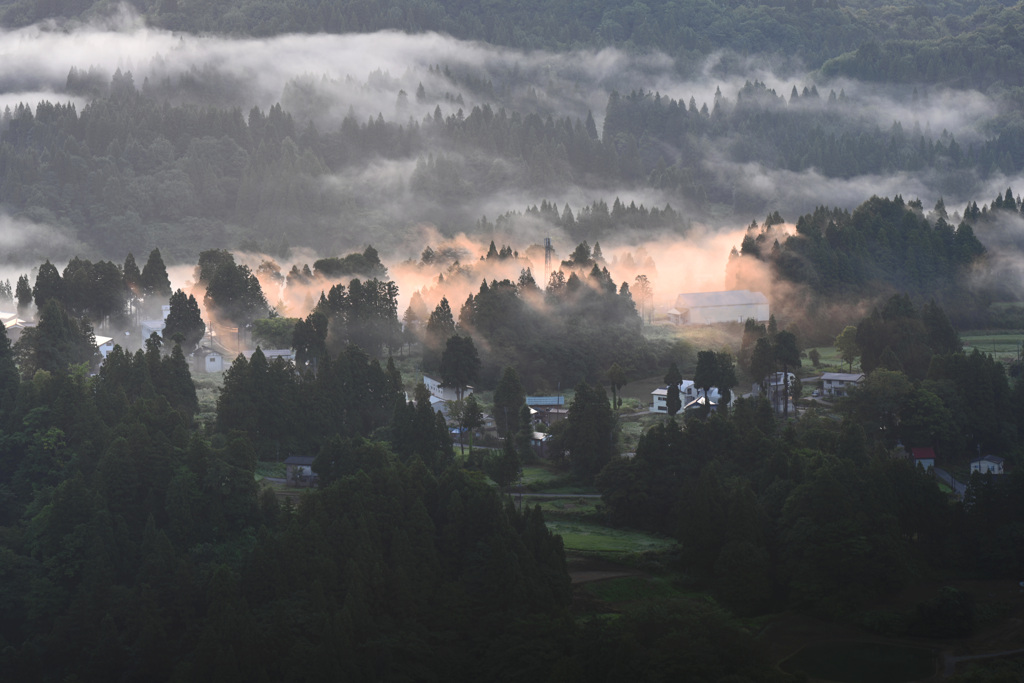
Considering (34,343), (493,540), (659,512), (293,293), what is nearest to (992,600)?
(659,512)

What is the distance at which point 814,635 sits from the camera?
53.0m

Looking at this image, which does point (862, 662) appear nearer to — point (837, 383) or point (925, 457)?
point (925, 457)

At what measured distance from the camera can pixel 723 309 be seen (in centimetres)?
10919

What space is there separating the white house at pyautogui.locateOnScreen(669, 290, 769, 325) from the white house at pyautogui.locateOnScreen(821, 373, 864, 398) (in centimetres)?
2152

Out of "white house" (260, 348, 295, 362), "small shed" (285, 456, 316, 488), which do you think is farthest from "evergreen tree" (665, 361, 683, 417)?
"white house" (260, 348, 295, 362)

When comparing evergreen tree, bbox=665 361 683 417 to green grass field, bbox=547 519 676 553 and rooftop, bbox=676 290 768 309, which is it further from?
rooftop, bbox=676 290 768 309

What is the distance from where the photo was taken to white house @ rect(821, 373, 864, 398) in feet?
278

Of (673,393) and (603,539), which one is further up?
(673,393)

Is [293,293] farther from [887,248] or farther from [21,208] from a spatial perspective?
[21,208]

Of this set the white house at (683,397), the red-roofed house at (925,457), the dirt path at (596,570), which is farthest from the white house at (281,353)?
the red-roofed house at (925,457)

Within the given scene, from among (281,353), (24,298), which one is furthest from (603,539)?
(24,298)

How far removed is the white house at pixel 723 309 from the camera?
109m

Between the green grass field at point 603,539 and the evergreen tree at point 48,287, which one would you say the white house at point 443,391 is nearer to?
the green grass field at point 603,539

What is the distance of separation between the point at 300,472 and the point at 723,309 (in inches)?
A: 1934
